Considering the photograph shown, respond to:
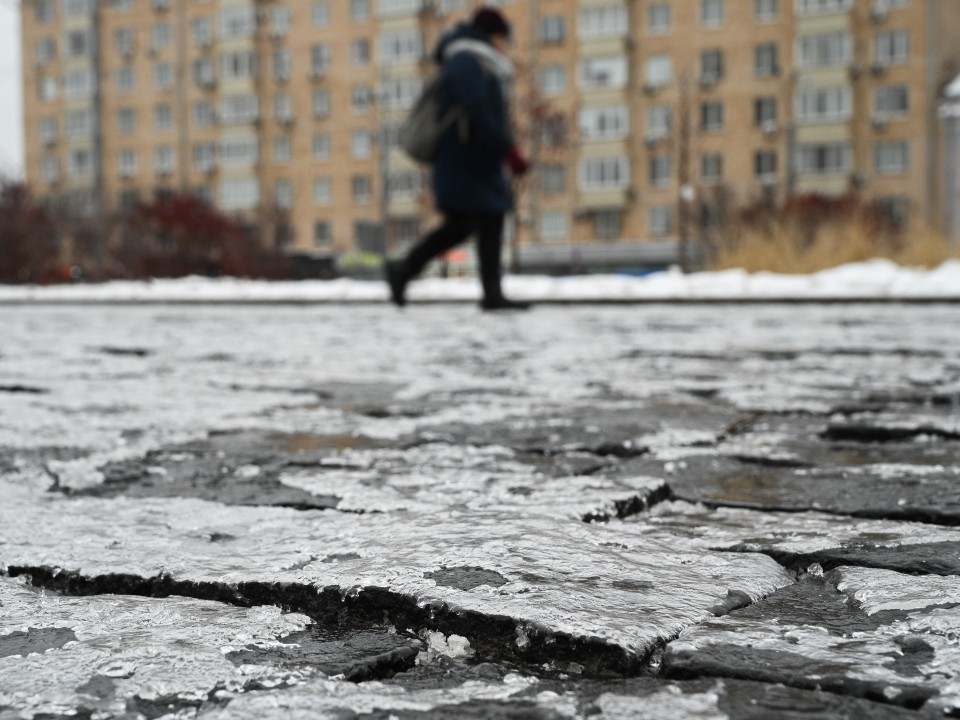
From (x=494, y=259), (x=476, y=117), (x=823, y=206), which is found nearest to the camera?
(x=476, y=117)

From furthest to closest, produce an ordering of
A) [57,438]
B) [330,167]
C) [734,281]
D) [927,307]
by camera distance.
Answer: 1. [330,167]
2. [734,281]
3. [927,307]
4. [57,438]

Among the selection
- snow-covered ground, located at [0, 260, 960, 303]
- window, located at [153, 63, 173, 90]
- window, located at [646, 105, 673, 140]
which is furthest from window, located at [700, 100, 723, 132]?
snow-covered ground, located at [0, 260, 960, 303]

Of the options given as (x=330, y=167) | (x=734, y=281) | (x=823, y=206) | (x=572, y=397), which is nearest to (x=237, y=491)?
(x=572, y=397)

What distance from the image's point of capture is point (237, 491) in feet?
6.40

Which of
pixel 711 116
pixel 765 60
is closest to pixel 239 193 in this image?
pixel 711 116

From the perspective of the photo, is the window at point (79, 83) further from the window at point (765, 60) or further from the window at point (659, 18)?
the window at point (765, 60)

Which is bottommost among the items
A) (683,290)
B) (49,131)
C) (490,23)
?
(683,290)

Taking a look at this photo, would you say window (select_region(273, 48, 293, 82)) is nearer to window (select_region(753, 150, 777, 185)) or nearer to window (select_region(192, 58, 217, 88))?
window (select_region(192, 58, 217, 88))

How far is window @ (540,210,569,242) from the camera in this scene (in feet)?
156

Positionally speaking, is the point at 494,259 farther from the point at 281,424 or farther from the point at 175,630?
the point at 175,630

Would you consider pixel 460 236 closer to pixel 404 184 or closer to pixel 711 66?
pixel 711 66

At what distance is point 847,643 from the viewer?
108cm

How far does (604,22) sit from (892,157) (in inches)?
494

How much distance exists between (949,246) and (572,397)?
13.0 m
